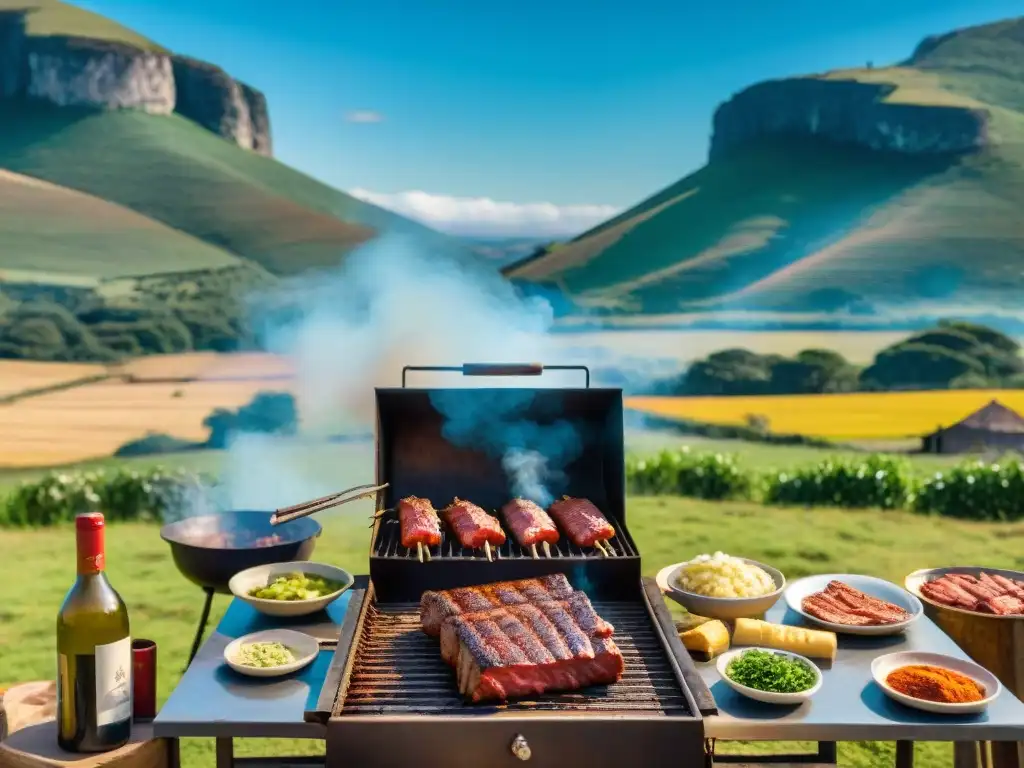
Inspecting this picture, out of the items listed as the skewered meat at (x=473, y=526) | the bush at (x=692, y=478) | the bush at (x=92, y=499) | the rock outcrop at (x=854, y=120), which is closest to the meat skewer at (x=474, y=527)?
the skewered meat at (x=473, y=526)

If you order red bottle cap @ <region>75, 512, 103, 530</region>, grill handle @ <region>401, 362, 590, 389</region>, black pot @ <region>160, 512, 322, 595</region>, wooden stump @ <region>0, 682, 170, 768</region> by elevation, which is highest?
grill handle @ <region>401, 362, 590, 389</region>

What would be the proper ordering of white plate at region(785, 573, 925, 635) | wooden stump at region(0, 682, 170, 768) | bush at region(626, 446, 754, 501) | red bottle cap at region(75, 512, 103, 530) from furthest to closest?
bush at region(626, 446, 754, 501) → white plate at region(785, 573, 925, 635) → wooden stump at region(0, 682, 170, 768) → red bottle cap at region(75, 512, 103, 530)

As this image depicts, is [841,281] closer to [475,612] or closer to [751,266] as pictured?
[751,266]

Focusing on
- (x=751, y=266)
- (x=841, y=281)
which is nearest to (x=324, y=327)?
(x=751, y=266)

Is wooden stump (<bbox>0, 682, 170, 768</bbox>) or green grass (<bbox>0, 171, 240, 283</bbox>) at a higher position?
green grass (<bbox>0, 171, 240, 283</bbox>)

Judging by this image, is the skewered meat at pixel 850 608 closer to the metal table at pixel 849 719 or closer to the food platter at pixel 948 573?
the food platter at pixel 948 573

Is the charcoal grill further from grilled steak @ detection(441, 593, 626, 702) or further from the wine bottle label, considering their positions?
the wine bottle label

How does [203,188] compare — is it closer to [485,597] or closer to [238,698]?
[485,597]

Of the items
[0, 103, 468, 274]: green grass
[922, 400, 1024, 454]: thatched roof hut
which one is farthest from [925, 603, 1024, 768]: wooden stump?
[0, 103, 468, 274]: green grass
